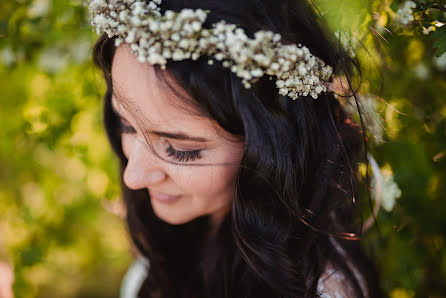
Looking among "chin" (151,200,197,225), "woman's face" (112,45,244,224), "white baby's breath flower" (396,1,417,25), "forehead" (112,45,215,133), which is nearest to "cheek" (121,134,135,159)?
"woman's face" (112,45,244,224)

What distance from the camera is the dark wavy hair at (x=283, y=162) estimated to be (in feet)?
3.43

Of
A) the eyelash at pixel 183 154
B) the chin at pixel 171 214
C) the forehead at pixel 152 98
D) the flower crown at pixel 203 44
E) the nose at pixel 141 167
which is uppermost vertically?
the flower crown at pixel 203 44

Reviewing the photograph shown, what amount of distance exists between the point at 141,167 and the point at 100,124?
1021 mm

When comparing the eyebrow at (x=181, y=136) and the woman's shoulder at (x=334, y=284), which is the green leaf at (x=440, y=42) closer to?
the eyebrow at (x=181, y=136)

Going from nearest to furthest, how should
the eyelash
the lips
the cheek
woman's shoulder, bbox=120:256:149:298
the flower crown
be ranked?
the flower crown < the eyelash < the cheek < the lips < woman's shoulder, bbox=120:256:149:298

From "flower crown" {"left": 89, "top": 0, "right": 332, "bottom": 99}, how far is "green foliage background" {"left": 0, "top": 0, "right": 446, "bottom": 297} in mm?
274

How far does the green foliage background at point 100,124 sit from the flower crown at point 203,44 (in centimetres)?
27

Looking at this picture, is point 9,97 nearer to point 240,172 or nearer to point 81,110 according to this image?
point 81,110

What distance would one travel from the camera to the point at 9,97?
2.29m

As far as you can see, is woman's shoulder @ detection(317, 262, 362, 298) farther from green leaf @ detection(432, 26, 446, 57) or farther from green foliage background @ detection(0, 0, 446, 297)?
green leaf @ detection(432, 26, 446, 57)

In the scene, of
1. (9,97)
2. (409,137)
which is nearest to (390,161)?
(409,137)

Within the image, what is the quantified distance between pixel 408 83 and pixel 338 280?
42.9 inches

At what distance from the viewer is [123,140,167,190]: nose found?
1227mm

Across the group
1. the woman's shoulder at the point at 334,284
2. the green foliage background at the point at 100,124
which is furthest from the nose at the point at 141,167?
the woman's shoulder at the point at 334,284
